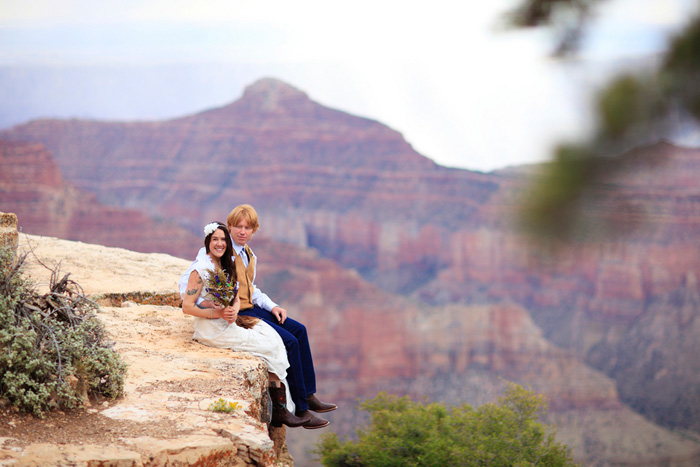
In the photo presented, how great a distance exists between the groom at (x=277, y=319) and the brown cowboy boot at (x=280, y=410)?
0.15 meters

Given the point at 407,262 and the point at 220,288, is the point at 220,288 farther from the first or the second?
the point at 407,262

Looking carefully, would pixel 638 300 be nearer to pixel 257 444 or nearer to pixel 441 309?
pixel 441 309

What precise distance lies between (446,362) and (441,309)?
17.1 feet

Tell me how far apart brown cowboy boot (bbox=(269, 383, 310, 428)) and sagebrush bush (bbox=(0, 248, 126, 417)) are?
1455 millimetres

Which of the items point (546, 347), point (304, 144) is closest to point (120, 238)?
point (304, 144)

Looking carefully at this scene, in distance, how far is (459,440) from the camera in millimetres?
12141

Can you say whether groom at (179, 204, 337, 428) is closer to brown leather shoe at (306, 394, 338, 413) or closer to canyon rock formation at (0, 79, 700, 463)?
brown leather shoe at (306, 394, 338, 413)

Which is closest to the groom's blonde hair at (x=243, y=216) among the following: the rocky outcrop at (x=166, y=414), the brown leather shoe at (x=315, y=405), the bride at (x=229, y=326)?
the bride at (x=229, y=326)

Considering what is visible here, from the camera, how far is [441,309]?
182 feet

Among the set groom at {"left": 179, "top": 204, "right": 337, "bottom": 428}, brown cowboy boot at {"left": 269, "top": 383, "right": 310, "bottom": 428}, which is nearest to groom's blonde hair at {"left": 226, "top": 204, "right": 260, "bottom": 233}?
groom at {"left": 179, "top": 204, "right": 337, "bottom": 428}

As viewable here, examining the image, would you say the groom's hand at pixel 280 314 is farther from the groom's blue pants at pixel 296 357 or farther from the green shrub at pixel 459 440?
the green shrub at pixel 459 440

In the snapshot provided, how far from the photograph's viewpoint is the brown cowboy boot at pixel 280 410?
5668 mm

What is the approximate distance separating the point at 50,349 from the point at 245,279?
198 cm

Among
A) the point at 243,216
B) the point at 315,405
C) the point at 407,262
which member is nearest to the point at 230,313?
the point at 243,216
